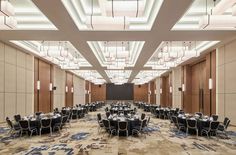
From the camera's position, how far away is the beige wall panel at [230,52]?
10.9 m

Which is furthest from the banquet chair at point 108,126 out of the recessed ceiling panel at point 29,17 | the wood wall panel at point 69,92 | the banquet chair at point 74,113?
the wood wall panel at point 69,92

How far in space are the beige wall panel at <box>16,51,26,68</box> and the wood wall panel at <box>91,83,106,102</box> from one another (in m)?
29.6

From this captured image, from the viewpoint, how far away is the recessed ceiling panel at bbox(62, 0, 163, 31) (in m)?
5.41

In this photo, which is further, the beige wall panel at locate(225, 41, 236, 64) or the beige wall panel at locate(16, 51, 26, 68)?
the beige wall panel at locate(16, 51, 26, 68)

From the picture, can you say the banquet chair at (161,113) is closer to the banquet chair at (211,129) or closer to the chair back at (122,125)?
the banquet chair at (211,129)

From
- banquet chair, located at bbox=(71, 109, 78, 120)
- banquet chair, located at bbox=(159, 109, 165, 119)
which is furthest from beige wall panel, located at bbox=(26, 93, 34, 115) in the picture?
banquet chair, located at bbox=(159, 109, 165, 119)

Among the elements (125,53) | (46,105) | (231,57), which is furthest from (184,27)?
(46,105)

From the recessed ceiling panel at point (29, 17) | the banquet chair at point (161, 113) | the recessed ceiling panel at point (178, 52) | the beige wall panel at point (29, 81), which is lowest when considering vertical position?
the banquet chair at point (161, 113)

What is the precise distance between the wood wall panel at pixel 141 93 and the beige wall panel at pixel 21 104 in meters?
31.0

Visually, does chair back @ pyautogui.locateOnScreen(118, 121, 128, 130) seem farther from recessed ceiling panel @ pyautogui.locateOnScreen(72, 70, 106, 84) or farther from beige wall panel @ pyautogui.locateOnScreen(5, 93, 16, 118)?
recessed ceiling panel @ pyautogui.locateOnScreen(72, 70, 106, 84)

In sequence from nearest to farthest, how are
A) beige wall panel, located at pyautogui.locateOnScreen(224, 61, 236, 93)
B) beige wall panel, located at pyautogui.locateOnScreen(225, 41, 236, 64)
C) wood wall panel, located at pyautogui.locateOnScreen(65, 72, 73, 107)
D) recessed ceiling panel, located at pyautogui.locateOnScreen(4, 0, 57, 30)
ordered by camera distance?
recessed ceiling panel, located at pyautogui.locateOnScreen(4, 0, 57, 30)
beige wall panel, located at pyautogui.locateOnScreen(225, 41, 236, 64)
beige wall panel, located at pyautogui.locateOnScreen(224, 61, 236, 93)
wood wall panel, located at pyautogui.locateOnScreen(65, 72, 73, 107)

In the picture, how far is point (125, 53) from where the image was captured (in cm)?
1075

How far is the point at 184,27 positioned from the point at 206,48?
4291 mm

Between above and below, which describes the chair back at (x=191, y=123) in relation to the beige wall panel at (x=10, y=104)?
below
